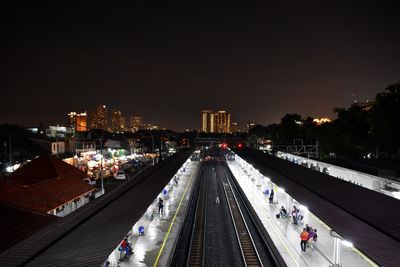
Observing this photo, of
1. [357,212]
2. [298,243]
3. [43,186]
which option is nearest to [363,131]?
[298,243]

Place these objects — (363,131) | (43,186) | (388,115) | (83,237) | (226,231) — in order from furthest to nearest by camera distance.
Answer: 1. (363,131)
2. (388,115)
3. (43,186)
4. (226,231)
5. (83,237)

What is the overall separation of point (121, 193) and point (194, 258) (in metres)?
6.37

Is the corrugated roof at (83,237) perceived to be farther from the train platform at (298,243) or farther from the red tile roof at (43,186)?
the train platform at (298,243)

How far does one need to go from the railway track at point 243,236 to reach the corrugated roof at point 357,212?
3251mm

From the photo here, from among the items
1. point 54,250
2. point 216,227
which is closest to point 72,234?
point 54,250

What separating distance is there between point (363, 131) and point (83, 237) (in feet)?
135

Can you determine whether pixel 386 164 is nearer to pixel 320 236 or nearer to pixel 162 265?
pixel 320 236

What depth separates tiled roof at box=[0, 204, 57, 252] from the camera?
40.6 ft

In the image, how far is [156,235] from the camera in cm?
1862

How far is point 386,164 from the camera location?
97.1ft

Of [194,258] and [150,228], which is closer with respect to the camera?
[194,258]

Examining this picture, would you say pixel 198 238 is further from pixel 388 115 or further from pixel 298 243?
pixel 388 115

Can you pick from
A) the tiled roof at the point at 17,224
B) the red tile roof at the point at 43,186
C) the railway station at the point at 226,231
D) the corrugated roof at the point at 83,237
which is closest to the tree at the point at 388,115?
the railway station at the point at 226,231

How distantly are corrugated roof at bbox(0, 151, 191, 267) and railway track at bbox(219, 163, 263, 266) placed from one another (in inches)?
200
